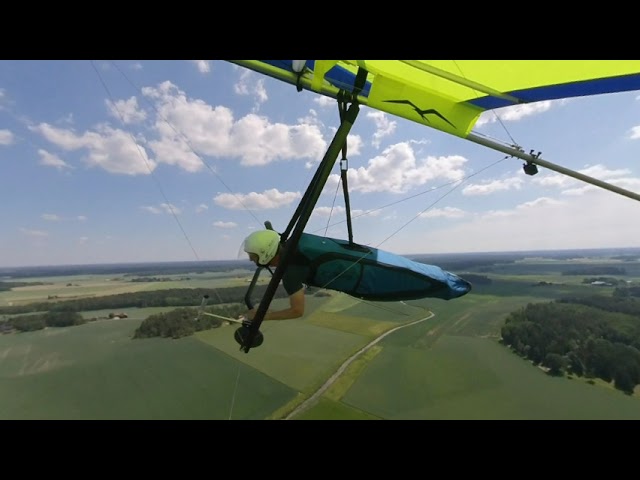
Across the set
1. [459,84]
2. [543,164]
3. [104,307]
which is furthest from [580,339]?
[104,307]

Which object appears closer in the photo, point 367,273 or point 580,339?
point 367,273

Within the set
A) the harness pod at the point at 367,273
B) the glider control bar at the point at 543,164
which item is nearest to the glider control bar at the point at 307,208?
the harness pod at the point at 367,273

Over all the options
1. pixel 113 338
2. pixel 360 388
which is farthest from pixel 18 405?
pixel 360 388

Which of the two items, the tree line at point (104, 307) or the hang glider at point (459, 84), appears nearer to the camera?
the hang glider at point (459, 84)

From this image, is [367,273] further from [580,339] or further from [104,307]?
[104,307]

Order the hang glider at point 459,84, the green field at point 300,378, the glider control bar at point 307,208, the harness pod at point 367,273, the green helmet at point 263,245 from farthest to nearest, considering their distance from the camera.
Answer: the green field at point 300,378
the harness pod at point 367,273
the green helmet at point 263,245
the glider control bar at point 307,208
the hang glider at point 459,84

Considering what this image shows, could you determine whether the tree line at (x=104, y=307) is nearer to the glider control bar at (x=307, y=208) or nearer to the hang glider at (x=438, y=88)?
the glider control bar at (x=307, y=208)
